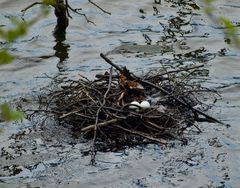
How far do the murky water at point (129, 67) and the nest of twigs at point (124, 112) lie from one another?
13cm

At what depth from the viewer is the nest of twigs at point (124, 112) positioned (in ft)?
15.5

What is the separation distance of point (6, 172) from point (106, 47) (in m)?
3.70

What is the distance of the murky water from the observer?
439cm

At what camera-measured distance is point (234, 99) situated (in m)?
6.07

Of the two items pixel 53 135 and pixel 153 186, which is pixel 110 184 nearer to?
pixel 153 186

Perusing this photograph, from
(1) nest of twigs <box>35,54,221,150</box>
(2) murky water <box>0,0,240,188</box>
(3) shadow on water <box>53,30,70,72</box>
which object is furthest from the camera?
(3) shadow on water <box>53,30,70,72</box>

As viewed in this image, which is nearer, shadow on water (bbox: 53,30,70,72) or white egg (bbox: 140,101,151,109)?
white egg (bbox: 140,101,151,109)

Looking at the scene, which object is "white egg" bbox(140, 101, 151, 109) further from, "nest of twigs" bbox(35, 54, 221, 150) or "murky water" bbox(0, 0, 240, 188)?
"murky water" bbox(0, 0, 240, 188)

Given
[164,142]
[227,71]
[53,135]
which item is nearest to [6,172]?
[53,135]

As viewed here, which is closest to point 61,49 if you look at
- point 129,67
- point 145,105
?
point 129,67

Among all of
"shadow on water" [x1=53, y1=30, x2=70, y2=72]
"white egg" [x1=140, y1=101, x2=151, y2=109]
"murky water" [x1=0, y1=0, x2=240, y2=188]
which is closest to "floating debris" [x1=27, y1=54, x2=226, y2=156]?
"white egg" [x1=140, y1=101, x2=151, y2=109]

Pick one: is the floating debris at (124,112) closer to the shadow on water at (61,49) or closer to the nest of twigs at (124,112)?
the nest of twigs at (124,112)

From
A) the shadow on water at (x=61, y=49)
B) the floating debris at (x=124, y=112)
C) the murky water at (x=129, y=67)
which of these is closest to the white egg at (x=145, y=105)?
the floating debris at (x=124, y=112)

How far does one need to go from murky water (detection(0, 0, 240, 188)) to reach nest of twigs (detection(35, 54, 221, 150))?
0.13 m
